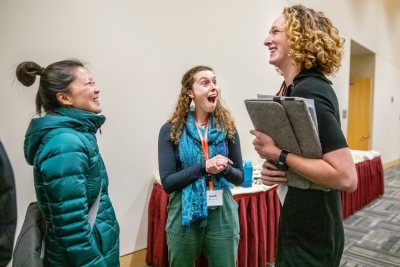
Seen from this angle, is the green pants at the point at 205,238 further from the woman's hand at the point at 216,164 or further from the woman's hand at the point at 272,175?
the woman's hand at the point at 272,175

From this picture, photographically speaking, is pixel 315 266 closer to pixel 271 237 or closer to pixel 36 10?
pixel 271 237

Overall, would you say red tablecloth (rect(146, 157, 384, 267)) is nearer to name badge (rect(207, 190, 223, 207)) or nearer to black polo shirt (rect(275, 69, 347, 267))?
name badge (rect(207, 190, 223, 207))

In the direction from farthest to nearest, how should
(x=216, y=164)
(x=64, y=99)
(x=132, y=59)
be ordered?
(x=132, y=59) → (x=216, y=164) → (x=64, y=99)

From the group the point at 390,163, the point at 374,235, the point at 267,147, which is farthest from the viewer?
the point at 390,163

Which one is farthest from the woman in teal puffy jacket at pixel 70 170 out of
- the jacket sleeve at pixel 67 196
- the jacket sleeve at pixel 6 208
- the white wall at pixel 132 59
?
the white wall at pixel 132 59

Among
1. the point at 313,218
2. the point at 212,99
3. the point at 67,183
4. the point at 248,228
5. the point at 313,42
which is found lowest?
the point at 248,228

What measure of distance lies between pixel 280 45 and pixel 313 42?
5.2 inches

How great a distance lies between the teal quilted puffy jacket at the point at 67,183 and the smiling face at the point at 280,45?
30.6 inches

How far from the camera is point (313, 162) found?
34.7 inches

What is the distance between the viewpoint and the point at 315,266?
94 centimetres

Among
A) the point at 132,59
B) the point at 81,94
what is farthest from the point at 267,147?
the point at 132,59

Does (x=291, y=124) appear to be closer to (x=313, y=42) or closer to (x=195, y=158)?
(x=313, y=42)

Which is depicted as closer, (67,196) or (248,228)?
(67,196)

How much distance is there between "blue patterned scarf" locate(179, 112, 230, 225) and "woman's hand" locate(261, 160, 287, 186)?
58cm
